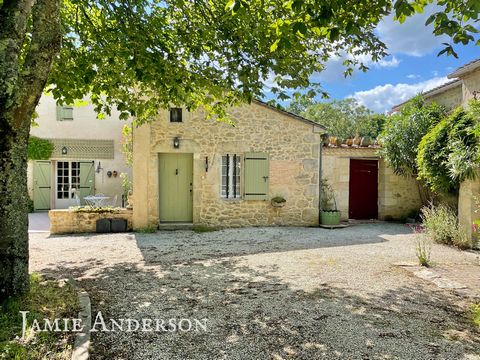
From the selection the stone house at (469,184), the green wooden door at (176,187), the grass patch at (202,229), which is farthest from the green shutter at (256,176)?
the stone house at (469,184)

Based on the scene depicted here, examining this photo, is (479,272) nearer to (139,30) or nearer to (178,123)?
(139,30)

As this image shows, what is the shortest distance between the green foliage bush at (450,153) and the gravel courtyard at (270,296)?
166 centimetres

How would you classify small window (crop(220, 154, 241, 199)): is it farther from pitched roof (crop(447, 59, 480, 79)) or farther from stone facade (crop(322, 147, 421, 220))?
pitched roof (crop(447, 59, 480, 79))

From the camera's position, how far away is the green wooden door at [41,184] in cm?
1323

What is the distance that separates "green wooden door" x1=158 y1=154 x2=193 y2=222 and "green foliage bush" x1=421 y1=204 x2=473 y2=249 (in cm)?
600

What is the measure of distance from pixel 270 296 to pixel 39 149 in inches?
477

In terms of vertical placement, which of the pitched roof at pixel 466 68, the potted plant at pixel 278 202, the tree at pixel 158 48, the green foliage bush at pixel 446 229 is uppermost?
the pitched roof at pixel 466 68

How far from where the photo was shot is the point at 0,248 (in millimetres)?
3354

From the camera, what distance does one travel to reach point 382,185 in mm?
11016

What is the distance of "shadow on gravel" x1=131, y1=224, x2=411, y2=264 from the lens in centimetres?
657

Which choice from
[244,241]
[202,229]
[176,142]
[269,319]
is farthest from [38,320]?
[176,142]

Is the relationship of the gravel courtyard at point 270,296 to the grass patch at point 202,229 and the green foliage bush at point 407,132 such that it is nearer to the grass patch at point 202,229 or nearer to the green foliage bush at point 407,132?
the grass patch at point 202,229

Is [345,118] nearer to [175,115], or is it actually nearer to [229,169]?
[229,169]

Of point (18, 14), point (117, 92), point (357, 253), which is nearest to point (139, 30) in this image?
point (117, 92)
